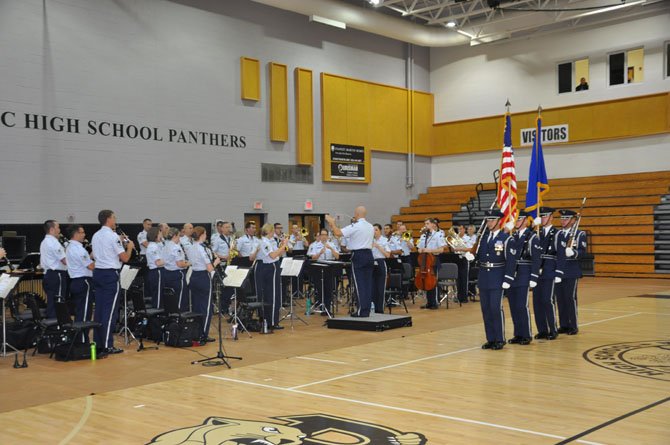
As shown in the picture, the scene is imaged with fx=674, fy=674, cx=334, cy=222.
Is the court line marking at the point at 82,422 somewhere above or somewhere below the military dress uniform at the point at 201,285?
below

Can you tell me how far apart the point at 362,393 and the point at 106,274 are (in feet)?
15.2

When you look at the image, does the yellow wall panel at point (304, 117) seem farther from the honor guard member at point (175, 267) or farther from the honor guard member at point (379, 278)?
the honor guard member at point (175, 267)

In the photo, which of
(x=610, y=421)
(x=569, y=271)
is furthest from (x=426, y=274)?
(x=610, y=421)

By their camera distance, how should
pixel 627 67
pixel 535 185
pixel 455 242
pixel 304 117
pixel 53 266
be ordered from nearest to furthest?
pixel 53 266 → pixel 535 185 → pixel 455 242 → pixel 304 117 → pixel 627 67

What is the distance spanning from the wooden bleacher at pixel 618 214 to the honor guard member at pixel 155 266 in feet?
50.9

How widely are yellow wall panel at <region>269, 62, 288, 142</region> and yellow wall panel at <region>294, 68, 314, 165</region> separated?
55 centimetres

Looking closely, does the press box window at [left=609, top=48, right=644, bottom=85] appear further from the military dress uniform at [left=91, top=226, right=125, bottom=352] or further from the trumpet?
the military dress uniform at [left=91, top=226, right=125, bottom=352]

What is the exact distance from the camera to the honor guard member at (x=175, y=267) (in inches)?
450

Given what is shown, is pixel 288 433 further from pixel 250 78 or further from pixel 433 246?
pixel 250 78

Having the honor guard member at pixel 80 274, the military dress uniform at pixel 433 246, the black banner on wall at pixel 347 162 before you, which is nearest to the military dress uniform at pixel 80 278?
the honor guard member at pixel 80 274

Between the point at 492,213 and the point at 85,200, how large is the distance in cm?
1186

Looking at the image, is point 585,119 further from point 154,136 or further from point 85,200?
point 85,200

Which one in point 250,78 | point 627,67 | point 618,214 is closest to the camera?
point 250,78

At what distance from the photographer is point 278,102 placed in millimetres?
22453
